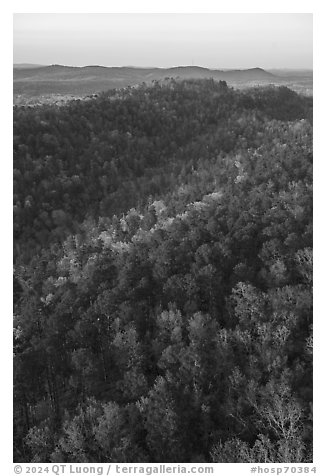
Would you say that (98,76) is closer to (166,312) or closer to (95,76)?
(95,76)

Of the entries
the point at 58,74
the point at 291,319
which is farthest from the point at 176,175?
the point at 291,319

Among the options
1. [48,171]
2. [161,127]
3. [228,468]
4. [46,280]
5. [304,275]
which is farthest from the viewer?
[161,127]

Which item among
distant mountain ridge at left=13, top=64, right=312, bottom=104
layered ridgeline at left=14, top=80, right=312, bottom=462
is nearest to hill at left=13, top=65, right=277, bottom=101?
distant mountain ridge at left=13, top=64, right=312, bottom=104

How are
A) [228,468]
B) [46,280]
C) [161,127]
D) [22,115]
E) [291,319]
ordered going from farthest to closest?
[161,127] < [22,115] < [46,280] < [291,319] < [228,468]

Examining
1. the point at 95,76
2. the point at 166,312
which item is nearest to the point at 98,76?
the point at 95,76

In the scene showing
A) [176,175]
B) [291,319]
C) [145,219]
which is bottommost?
[291,319]

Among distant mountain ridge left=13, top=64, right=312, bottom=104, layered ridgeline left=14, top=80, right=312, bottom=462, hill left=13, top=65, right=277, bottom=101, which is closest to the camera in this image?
layered ridgeline left=14, top=80, right=312, bottom=462

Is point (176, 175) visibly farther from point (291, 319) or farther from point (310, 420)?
point (310, 420)

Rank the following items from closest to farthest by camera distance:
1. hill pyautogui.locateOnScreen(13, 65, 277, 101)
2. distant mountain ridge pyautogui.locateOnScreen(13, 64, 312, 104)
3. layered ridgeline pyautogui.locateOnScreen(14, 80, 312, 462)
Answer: layered ridgeline pyautogui.locateOnScreen(14, 80, 312, 462) → distant mountain ridge pyautogui.locateOnScreen(13, 64, 312, 104) → hill pyautogui.locateOnScreen(13, 65, 277, 101)

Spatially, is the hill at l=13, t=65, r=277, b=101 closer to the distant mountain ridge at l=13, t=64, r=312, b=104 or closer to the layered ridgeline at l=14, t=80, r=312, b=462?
the distant mountain ridge at l=13, t=64, r=312, b=104
